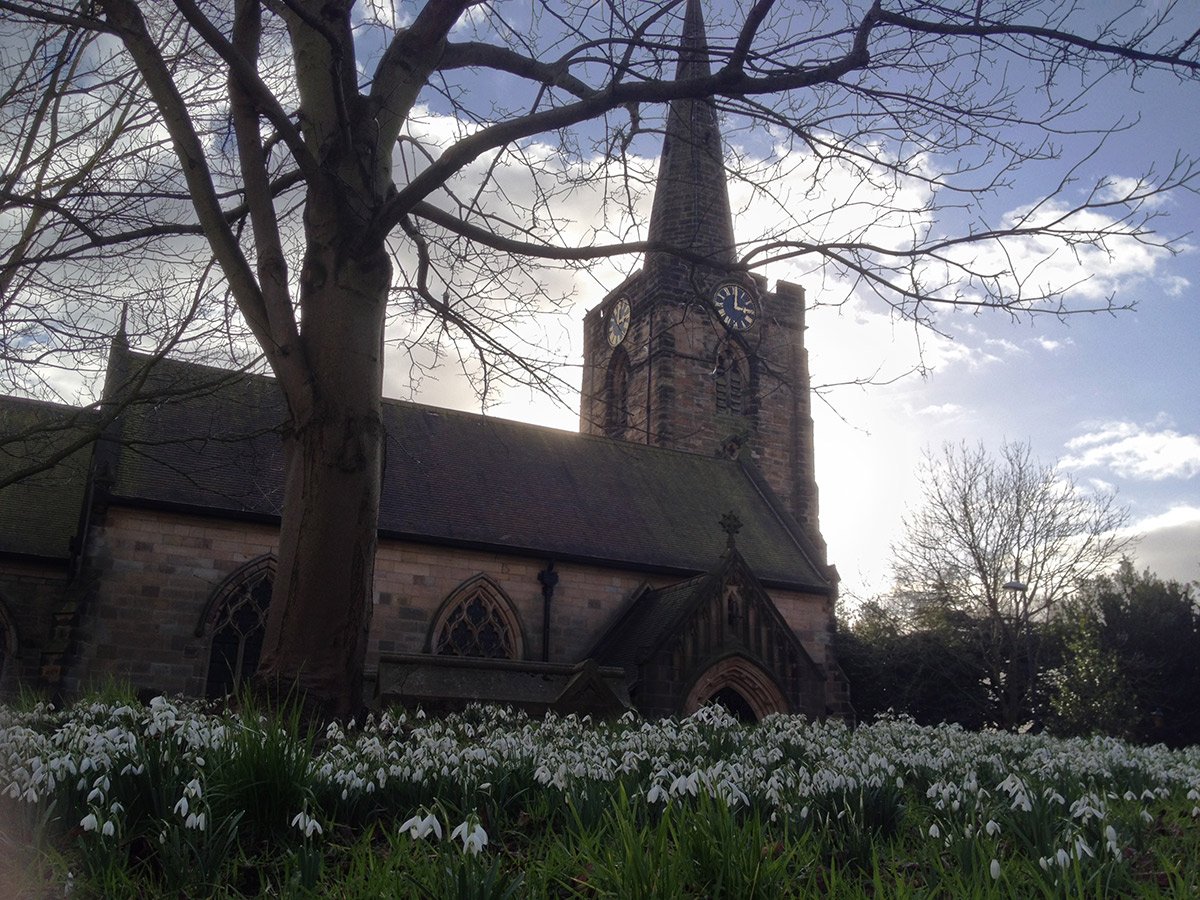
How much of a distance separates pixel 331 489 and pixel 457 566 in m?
12.0

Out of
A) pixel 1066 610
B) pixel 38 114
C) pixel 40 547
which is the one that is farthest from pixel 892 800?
pixel 1066 610

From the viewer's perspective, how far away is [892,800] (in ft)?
16.8

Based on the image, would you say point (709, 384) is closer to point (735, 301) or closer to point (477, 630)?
point (735, 301)

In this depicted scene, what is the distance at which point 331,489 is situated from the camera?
6867 millimetres

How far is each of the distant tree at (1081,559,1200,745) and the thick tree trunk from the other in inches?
1054

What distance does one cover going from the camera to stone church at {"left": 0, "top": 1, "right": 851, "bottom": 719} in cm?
1492

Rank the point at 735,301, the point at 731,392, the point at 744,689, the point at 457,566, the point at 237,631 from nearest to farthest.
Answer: the point at 237,631 → the point at 744,689 → the point at 457,566 → the point at 731,392 → the point at 735,301

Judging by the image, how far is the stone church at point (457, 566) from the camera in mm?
14922

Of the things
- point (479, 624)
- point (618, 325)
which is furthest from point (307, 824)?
point (618, 325)

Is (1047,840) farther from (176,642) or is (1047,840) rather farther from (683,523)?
(683,523)

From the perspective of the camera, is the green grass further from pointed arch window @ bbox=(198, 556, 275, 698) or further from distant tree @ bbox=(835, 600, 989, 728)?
distant tree @ bbox=(835, 600, 989, 728)

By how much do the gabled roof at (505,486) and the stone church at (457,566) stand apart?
0.21ft

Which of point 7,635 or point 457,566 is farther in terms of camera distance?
point 457,566

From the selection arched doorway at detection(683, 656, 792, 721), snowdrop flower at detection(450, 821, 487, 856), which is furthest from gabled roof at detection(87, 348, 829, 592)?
snowdrop flower at detection(450, 821, 487, 856)
